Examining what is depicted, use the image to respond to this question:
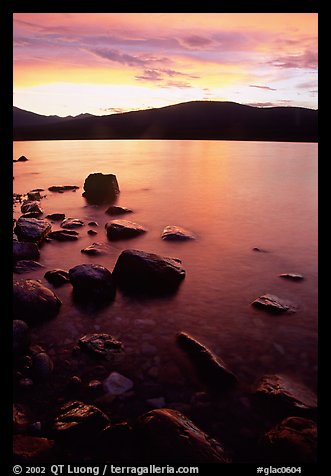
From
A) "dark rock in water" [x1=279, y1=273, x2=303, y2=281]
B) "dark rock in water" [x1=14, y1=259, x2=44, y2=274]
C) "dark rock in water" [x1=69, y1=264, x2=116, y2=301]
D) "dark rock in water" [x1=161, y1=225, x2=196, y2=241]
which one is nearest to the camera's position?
"dark rock in water" [x1=69, y1=264, x2=116, y2=301]

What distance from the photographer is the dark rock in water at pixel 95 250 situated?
6.01 metres

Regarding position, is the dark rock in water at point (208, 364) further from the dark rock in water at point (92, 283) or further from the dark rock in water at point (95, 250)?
the dark rock in water at point (95, 250)

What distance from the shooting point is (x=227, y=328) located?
150 inches

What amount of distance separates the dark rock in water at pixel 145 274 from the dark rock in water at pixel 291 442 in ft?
7.93

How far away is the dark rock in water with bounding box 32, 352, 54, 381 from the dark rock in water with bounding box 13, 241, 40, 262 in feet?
9.10

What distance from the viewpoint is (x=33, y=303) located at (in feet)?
12.5

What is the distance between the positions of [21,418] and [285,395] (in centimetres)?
204

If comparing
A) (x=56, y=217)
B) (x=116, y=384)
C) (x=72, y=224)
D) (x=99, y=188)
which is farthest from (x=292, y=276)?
(x=99, y=188)

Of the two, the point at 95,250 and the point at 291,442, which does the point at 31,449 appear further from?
the point at 95,250

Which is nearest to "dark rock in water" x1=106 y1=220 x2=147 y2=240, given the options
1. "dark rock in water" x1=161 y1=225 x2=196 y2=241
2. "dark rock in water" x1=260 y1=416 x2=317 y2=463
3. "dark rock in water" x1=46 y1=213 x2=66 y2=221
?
"dark rock in water" x1=161 y1=225 x2=196 y2=241

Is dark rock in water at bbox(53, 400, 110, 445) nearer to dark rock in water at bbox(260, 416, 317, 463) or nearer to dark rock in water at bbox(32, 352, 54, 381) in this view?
dark rock in water at bbox(32, 352, 54, 381)

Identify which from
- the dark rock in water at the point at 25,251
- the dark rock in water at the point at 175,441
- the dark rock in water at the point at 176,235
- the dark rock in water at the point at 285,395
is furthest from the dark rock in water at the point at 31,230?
the dark rock in water at the point at 285,395

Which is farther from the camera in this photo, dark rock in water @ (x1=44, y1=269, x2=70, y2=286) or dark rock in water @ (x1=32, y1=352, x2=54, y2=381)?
dark rock in water @ (x1=44, y1=269, x2=70, y2=286)

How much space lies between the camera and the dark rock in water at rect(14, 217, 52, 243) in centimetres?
638
